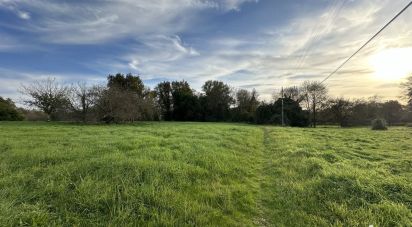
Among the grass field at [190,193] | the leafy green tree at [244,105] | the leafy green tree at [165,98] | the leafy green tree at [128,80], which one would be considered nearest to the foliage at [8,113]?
the leafy green tree at [128,80]

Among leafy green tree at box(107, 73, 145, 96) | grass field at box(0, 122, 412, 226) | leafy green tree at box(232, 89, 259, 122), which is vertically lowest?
grass field at box(0, 122, 412, 226)

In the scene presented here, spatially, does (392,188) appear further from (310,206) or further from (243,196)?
(243,196)

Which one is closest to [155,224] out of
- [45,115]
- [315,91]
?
[45,115]

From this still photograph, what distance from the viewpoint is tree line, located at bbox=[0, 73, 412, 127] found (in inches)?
1148

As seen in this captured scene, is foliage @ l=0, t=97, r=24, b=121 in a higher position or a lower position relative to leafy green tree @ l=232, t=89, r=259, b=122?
lower

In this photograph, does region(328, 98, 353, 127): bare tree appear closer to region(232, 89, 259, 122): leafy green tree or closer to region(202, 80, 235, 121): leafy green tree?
region(232, 89, 259, 122): leafy green tree

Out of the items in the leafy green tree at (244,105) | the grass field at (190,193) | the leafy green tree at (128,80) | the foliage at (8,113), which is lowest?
the grass field at (190,193)

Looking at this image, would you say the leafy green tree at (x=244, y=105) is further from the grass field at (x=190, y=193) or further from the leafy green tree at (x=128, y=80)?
the grass field at (x=190, y=193)

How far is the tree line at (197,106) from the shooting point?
29172mm

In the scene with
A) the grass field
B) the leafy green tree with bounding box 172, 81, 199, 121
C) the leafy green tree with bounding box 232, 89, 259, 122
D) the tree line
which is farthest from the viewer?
the leafy green tree with bounding box 172, 81, 199, 121

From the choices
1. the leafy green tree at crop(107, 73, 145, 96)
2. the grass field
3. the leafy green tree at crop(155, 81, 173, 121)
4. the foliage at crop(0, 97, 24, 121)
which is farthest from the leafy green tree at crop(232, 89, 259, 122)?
the grass field

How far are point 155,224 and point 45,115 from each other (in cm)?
3455

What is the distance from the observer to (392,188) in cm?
546

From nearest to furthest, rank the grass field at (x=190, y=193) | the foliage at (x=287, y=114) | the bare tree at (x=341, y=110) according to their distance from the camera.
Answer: the grass field at (x=190, y=193) < the foliage at (x=287, y=114) < the bare tree at (x=341, y=110)
